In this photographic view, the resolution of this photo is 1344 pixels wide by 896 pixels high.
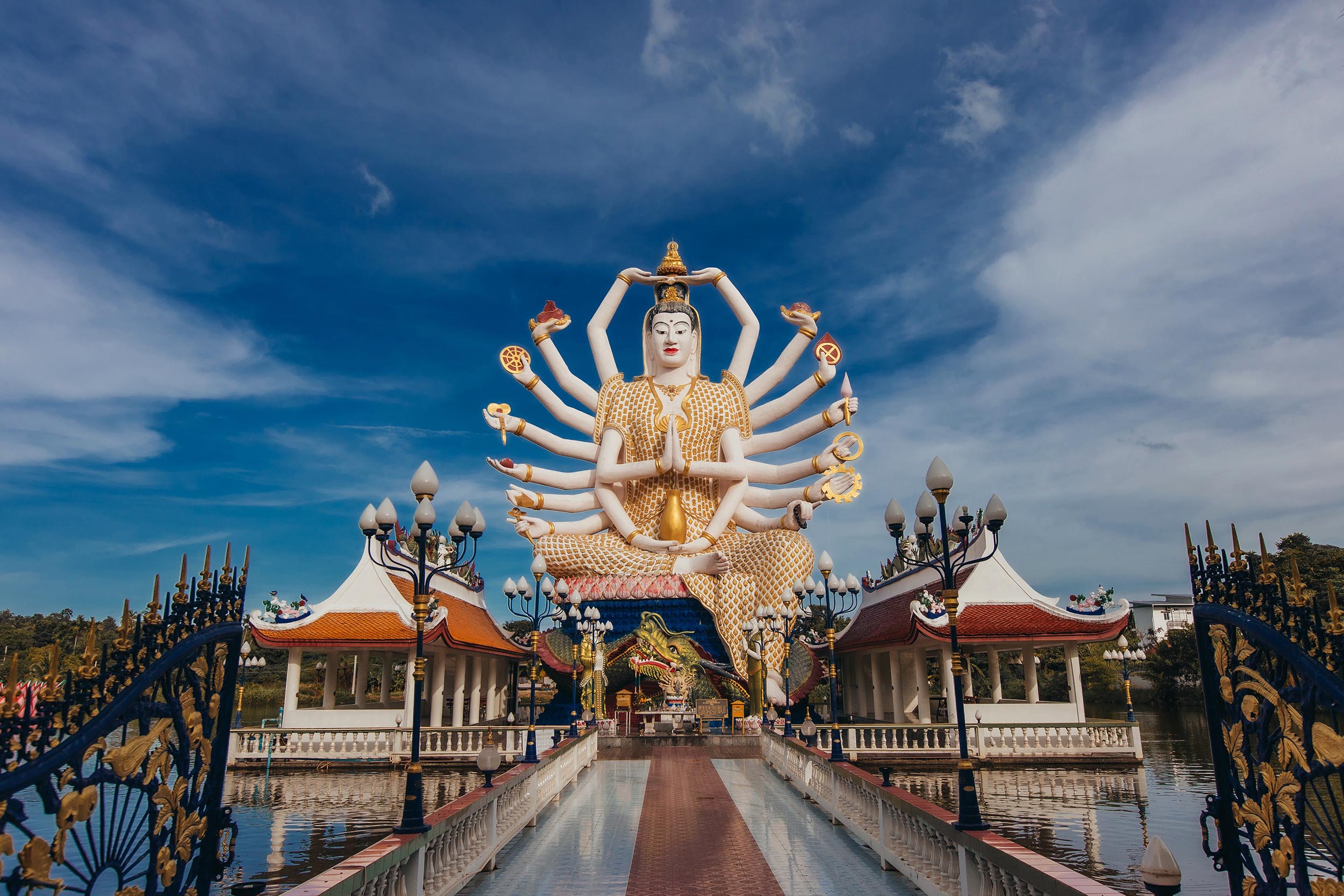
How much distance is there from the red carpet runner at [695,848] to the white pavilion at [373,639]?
8498mm

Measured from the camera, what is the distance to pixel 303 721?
1981cm

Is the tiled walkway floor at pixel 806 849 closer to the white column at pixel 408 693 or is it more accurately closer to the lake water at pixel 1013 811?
the lake water at pixel 1013 811

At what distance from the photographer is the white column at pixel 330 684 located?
20906mm

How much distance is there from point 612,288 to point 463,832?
902 inches

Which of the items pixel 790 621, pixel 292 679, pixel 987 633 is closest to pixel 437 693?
pixel 292 679

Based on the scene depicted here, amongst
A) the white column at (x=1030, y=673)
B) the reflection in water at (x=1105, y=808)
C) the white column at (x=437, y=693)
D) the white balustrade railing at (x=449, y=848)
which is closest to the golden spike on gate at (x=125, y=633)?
the white balustrade railing at (x=449, y=848)

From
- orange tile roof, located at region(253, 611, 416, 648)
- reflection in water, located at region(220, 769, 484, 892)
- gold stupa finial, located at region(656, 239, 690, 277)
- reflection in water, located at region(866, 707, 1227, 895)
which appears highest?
gold stupa finial, located at region(656, 239, 690, 277)

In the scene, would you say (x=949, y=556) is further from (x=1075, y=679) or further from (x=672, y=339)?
(x=672, y=339)

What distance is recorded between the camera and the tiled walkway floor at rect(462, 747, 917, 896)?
7031mm

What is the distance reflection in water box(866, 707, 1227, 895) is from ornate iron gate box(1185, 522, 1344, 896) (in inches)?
175

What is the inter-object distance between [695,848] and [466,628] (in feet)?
49.2

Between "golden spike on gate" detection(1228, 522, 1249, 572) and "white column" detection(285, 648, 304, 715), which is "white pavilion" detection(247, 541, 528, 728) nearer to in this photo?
"white column" detection(285, 648, 304, 715)

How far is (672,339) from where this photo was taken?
26312mm

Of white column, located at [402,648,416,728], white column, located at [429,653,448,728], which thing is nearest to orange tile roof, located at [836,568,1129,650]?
white column, located at [402,648,416,728]
